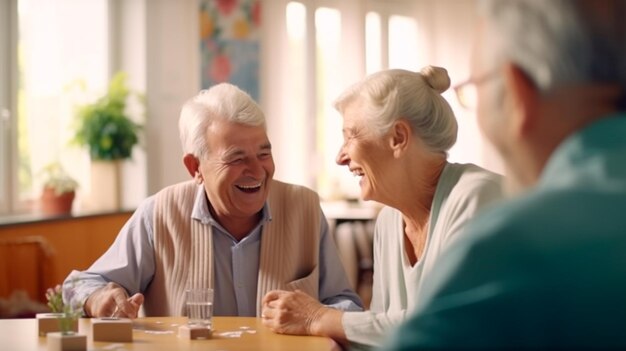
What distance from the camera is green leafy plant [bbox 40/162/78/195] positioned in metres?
7.14

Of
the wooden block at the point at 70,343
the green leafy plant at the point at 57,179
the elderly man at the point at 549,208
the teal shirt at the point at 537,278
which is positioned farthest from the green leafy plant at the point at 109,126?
the teal shirt at the point at 537,278

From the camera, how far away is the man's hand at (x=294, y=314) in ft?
9.69

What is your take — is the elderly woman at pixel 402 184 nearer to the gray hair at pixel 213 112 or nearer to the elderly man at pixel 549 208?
the gray hair at pixel 213 112

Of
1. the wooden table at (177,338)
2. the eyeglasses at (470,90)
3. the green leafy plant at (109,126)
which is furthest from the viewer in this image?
the green leafy plant at (109,126)

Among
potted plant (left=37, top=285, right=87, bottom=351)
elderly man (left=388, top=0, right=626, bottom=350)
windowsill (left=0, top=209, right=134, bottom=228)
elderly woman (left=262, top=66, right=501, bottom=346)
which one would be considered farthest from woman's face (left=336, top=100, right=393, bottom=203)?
windowsill (left=0, top=209, right=134, bottom=228)

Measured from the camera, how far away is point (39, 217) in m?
6.79

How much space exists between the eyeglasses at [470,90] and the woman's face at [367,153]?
1.55 metres

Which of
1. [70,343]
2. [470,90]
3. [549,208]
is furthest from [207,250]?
[549,208]

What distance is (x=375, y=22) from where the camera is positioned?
10.3 m

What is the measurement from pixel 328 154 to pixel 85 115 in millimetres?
2878

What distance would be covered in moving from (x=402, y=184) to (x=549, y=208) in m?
2.08

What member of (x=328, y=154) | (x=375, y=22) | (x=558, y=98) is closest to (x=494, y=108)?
(x=558, y=98)

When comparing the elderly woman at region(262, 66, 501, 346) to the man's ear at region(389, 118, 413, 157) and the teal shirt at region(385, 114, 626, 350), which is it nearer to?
the man's ear at region(389, 118, 413, 157)

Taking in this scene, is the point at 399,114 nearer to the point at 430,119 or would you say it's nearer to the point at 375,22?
the point at 430,119
